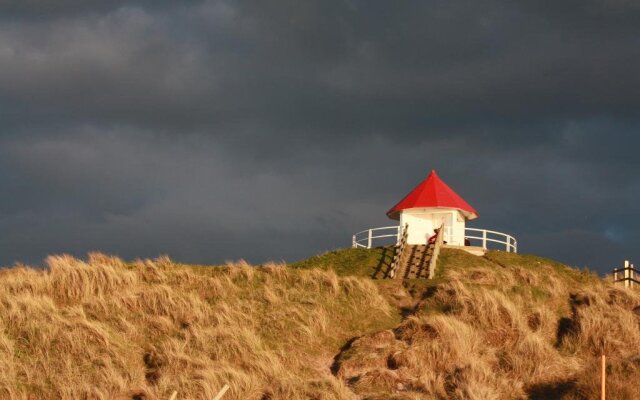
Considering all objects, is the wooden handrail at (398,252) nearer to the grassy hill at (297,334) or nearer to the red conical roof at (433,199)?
the red conical roof at (433,199)

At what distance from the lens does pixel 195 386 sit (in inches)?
806

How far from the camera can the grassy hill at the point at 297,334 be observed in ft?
68.4

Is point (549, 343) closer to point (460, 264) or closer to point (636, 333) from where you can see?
point (636, 333)

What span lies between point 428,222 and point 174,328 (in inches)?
996

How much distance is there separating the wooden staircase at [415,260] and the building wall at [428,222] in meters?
2.75

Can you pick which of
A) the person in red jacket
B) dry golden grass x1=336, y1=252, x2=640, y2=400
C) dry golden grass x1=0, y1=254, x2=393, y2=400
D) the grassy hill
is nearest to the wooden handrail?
the person in red jacket

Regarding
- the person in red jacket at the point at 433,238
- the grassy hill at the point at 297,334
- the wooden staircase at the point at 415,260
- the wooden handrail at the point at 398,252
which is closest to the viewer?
the grassy hill at the point at 297,334

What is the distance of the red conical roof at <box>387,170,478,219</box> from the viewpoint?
1844 inches

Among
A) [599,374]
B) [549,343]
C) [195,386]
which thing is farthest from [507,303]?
[195,386]

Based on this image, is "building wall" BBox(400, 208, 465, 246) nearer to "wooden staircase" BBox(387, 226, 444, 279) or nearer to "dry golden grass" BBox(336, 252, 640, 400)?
"wooden staircase" BBox(387, 226, 444, 279)

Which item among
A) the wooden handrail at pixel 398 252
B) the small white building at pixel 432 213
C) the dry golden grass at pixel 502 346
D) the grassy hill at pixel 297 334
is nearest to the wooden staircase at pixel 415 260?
the wooden handrail at pixel 398 252

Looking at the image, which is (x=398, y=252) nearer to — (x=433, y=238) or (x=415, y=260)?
(x=415, y=260)

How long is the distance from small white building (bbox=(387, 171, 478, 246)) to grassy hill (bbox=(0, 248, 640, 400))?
1411 centimetres

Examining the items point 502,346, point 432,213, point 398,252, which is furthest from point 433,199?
point 502,346
